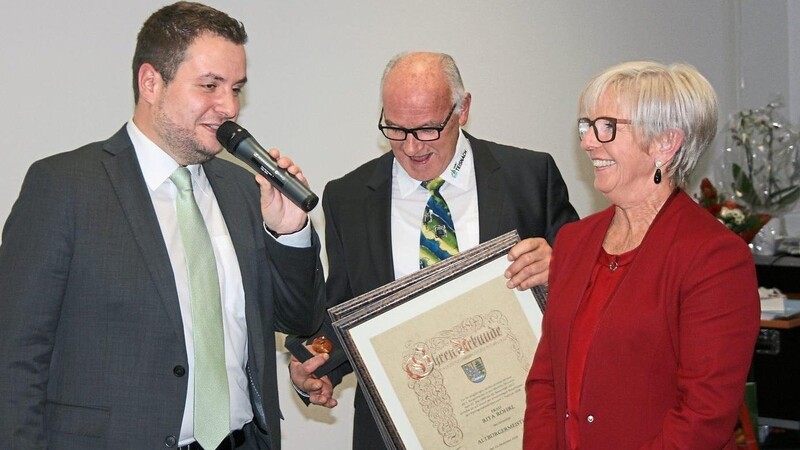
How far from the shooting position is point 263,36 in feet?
13.7

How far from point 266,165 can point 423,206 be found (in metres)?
0.82

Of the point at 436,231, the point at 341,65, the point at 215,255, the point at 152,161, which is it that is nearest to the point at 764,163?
the point at 341,65

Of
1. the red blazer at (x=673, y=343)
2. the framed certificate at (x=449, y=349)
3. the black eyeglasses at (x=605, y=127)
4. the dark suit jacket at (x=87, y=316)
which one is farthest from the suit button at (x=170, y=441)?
the black eyeglasses at (x=605, y=127)

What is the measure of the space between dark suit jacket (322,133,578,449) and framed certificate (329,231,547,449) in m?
0.28

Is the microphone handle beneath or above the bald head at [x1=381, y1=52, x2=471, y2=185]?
beneath

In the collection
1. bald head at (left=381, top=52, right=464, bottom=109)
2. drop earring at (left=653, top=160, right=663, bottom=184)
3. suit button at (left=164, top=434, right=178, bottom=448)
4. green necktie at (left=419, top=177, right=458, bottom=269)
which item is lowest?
suit button at (left=164, top=434, right=178, bottom=448)

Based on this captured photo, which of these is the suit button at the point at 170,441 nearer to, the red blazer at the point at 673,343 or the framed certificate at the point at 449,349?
the framed certificate at the point at 449,349

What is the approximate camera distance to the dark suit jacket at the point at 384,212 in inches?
118

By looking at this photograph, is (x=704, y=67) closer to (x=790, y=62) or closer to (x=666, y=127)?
(x=790, y=62)

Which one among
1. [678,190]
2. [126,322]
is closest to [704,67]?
[678,190]

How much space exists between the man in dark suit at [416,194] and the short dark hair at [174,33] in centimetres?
63

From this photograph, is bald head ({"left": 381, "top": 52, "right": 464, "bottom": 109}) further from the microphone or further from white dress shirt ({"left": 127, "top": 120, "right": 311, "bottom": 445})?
the microphone

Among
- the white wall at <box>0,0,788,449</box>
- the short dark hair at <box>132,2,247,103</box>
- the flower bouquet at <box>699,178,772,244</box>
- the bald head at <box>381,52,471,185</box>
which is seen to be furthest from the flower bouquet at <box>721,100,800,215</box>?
the short dark hair at <box>132,2,247,103</box>

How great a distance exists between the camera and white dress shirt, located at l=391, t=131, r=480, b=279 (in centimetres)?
302
